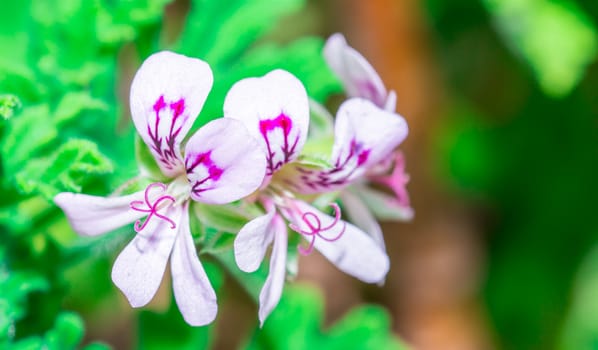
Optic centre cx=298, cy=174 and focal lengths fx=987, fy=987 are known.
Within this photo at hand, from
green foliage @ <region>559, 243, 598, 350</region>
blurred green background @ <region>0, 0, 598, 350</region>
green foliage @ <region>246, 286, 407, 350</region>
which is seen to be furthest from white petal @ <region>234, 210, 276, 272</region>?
green foliage @ <region>559, 243, 598, 350</region>

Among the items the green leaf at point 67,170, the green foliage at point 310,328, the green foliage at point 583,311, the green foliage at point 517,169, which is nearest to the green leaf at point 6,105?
the green leaf at point 67,170

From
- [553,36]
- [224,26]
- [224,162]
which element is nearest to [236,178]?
[224,162]

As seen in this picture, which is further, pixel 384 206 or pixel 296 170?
pixel 384 206

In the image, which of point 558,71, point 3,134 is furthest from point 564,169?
point 3,134

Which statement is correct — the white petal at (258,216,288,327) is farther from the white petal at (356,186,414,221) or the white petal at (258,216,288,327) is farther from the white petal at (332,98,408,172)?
the white petal at (356,186,414,221)

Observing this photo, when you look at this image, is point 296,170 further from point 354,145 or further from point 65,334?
point 65,334

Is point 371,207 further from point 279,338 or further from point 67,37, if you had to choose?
point 67,37
